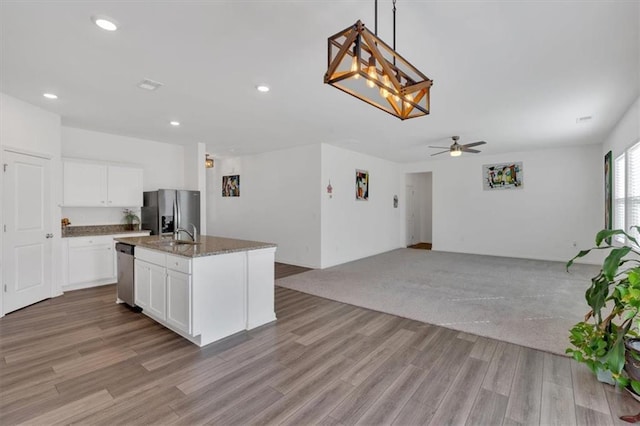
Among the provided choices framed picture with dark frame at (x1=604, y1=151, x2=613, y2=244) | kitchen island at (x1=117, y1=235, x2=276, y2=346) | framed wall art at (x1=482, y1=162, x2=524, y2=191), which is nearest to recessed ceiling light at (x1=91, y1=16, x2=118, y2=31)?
kitchen island at (x1=117, y1=235, x2=276, y2=346)

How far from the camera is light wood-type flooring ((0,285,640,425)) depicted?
195 centimetres

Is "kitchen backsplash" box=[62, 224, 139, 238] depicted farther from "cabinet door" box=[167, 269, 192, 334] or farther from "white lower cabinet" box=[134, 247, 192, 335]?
"cabinet door" box=[167, 269, 192, 334]

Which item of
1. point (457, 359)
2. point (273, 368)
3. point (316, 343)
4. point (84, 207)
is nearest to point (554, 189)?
point (457, 359)

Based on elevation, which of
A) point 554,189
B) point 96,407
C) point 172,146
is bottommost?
point 96,407

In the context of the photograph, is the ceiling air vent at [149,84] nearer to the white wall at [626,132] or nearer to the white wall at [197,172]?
the white wall at [197,172]

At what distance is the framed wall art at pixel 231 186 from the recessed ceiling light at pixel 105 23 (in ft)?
19.0

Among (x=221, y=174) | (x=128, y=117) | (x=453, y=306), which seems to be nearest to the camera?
(x=453, y=306)

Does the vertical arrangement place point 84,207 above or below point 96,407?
above

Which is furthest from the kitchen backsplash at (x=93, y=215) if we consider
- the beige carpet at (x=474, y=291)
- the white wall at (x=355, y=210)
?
the white wall at (x=355, y=210)

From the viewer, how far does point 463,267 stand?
6.55 m

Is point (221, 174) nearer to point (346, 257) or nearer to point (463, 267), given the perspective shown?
point (346, 257)

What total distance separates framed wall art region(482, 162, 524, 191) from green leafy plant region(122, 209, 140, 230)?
27.6ft

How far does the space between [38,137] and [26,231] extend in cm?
131

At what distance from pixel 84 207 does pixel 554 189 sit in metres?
9.97
